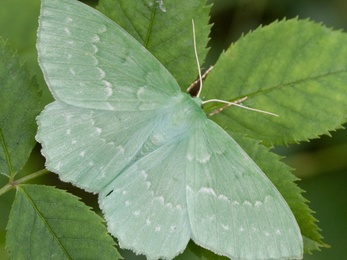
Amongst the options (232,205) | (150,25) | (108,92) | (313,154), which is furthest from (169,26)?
(313,154)

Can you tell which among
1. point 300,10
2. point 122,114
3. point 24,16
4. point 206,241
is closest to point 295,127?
point 206,241

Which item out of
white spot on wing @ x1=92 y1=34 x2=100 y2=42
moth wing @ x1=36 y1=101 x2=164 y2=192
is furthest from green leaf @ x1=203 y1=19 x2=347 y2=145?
white spot on wing @ x1=92 y1=34 x2=100 y2=42

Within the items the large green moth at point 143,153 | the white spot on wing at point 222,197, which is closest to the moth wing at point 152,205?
the large green moth at point 143,153

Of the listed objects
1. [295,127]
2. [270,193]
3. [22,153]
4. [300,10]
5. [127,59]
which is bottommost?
[22,153]

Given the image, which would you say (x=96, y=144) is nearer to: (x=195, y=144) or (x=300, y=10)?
(x=195, y=144)

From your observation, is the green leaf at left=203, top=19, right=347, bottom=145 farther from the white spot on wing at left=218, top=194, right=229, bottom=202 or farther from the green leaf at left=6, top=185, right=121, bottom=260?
the green leaf at left=6, top=185, right=121, bottom=260
